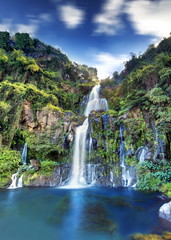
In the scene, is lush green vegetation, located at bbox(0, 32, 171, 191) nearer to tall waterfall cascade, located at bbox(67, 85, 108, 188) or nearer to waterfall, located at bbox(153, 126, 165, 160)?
waterfall, located at bbox(153, 126, 165, 160)

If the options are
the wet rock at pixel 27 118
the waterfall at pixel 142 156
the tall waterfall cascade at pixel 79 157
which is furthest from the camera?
the wet rock at pixel 27 118

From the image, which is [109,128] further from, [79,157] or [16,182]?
[16,182]

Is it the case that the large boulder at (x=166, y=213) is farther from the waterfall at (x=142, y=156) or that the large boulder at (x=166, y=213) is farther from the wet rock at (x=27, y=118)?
the wet rock at (x=27, y=118)

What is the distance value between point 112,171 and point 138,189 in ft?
6.82

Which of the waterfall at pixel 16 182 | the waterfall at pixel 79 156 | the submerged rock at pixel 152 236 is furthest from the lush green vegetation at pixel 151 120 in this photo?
the waterfall at pixel 16 182

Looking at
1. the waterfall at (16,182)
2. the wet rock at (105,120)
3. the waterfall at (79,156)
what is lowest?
the waterfall at (16,182)

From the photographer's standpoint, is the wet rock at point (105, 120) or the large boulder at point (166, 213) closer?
the large boulder at point (166, 213)

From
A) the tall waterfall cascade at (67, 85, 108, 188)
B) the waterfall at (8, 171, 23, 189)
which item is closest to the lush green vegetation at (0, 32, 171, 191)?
the waterfall at (8, 171, 23, 189)

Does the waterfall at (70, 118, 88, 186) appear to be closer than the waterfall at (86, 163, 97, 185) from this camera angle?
No

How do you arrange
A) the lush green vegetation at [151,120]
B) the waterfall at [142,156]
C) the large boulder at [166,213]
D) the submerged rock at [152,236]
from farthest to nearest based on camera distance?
the waterfall at [142,156] < the lush green vegetation at [151,120] < the large boulder at [166,213] < the submerged rock at [152,236]

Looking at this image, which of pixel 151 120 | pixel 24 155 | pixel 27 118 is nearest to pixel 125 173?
pixel 151 120

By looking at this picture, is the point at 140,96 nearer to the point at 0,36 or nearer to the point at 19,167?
the point at 19,167

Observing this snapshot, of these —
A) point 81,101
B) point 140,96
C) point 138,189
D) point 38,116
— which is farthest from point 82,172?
point 81,101

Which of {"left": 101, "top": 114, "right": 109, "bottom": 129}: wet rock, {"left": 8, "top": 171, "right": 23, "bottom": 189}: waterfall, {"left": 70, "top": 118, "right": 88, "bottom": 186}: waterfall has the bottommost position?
{"left": 8, "top": 171, "right": 23, "bottom": 189}: waterfall
